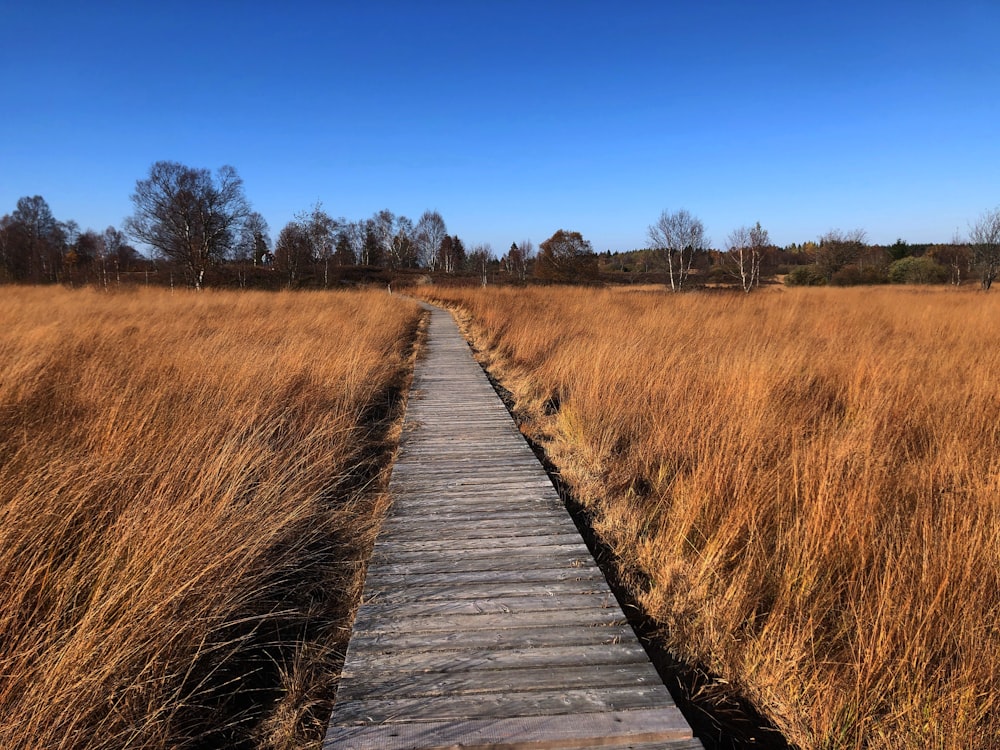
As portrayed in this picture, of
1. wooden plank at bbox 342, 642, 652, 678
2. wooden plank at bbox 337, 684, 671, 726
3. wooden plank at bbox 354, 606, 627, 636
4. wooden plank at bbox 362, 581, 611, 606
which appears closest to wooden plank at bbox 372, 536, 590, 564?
wooden plank at bbox 362, 581, 611, 606

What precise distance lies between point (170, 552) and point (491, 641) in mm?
1540

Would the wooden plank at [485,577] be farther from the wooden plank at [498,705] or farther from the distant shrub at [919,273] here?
the distant shrub at [919,273]

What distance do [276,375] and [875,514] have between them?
5.78m

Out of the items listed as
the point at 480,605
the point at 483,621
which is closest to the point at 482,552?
the point at 480,605

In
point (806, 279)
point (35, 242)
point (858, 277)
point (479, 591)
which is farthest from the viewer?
point (35, 242)

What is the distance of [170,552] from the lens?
2.28 meters

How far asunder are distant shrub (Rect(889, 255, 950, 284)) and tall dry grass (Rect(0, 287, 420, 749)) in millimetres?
43182

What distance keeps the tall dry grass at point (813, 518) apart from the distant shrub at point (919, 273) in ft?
120

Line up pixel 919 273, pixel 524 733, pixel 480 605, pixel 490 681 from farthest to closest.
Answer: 1. pixel 919 273
2. pixel 480 605
3. pixel 490 681
4. pixel 524 733

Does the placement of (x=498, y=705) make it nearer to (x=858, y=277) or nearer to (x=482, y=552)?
(x=482, y=552)

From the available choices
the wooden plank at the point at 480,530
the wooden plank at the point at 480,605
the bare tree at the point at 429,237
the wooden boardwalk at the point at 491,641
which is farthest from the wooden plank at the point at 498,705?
the bare tree at the point at 429,237

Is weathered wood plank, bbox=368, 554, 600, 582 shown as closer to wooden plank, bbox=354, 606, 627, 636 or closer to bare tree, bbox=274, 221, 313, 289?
wooden plank, bbox=354, 606, 627, 636

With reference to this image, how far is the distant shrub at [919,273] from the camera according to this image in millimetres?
34781

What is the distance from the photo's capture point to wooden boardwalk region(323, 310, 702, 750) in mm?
1730
